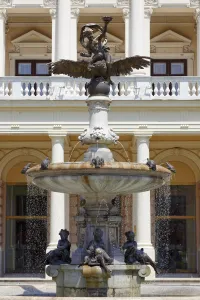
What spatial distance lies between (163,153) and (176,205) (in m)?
2.44

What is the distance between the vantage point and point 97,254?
17297 millimetres

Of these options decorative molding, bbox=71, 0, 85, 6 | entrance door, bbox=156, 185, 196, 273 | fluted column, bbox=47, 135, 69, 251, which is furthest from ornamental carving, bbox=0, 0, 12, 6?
entrance door, bbox=156, 185, 196, 273

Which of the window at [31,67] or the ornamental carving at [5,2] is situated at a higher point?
the ornamental carving at [5,2]

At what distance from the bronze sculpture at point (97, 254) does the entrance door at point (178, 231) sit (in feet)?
57.7

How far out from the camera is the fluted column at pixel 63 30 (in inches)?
1266

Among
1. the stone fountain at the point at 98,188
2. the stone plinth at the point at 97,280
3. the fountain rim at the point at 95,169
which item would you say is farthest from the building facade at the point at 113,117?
the fountain rim at the point at 95,169

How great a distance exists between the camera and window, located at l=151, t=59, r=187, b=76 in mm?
36688

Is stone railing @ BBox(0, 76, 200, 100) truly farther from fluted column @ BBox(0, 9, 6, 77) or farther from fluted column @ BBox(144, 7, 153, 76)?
fluted column @ BBox(0, 9, 6, 77)

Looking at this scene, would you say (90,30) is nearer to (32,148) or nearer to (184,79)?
(184,79)

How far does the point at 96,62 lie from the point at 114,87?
12.8 meters

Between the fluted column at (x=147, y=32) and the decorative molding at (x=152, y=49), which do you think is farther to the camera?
the decorative molding at (x=152, y=49)

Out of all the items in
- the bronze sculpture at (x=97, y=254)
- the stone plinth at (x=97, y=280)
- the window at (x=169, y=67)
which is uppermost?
the window at (x=169, y=67)

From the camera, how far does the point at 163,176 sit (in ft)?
59.3

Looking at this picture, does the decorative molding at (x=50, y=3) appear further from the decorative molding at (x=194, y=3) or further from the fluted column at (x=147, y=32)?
the decorative molding at (x=194, y=3)
